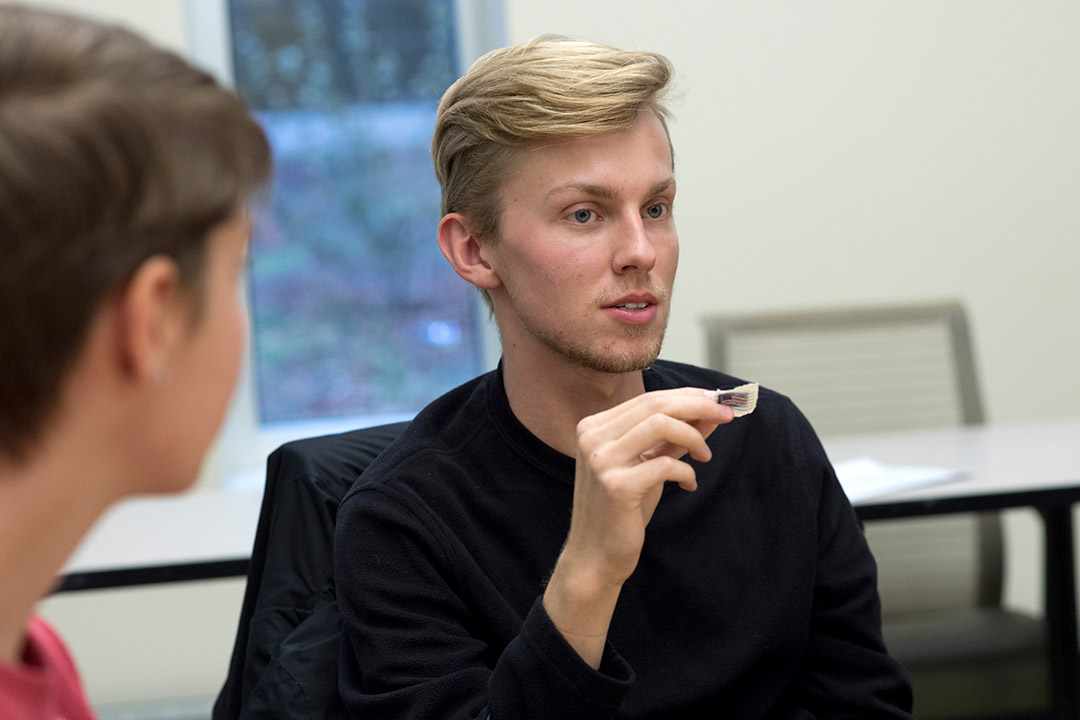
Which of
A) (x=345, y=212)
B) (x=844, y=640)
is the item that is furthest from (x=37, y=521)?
(x=345, y=212)

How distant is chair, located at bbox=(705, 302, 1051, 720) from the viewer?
217cm

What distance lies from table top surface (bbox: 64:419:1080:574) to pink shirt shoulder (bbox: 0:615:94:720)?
91 cm

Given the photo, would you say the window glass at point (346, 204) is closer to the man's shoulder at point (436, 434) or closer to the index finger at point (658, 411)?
the man's shoulder at point (436, 434)

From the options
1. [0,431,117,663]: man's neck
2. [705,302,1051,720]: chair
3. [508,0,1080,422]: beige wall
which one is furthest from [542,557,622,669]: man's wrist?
[508,0,1080,422]: beige wall

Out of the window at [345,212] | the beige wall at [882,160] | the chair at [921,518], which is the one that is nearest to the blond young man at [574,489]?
the chair at [921,518]

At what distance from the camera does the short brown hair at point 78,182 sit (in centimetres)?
52

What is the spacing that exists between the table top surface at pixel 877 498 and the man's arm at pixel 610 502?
0.80m

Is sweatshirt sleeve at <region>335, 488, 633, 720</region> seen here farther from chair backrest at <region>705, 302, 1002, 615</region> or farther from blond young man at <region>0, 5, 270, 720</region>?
chair backrest at <region>705, 302, 1002, 615</region>

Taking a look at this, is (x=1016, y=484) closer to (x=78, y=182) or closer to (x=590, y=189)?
(x=590, y=189)

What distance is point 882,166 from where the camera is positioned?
3.40 meters

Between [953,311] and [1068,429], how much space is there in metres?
0.37

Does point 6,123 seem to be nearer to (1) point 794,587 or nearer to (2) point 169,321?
(2) point 169,321

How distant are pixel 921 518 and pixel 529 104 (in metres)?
1.51

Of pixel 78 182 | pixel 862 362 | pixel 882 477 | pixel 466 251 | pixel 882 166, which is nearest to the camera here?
pixel 78 182
